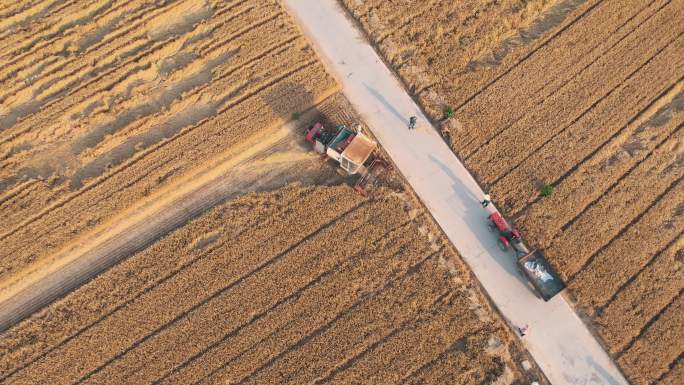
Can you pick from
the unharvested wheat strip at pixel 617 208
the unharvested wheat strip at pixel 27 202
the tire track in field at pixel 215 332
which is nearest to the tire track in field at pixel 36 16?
the unharvested wheat strip at pixel 27 202

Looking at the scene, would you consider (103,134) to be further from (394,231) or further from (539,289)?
(539,289)

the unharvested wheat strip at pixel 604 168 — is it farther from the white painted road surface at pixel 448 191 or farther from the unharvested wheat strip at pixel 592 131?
the white painted road surface at pixel 448 191

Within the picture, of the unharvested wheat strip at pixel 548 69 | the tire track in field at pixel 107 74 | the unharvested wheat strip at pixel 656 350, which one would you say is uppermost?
the tire track in field at pixel 107 74

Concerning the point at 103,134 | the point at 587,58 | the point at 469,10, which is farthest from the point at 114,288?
the point at 587,58

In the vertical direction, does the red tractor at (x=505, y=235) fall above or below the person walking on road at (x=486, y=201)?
below

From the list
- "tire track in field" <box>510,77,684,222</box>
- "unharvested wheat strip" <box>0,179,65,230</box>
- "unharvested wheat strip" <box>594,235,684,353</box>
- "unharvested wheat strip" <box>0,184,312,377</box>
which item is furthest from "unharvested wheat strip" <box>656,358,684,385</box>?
"unharvested wheat strip" <box>0,179,65,230</box>

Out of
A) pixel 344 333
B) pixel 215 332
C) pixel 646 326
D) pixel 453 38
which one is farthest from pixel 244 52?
pixel 646 326
